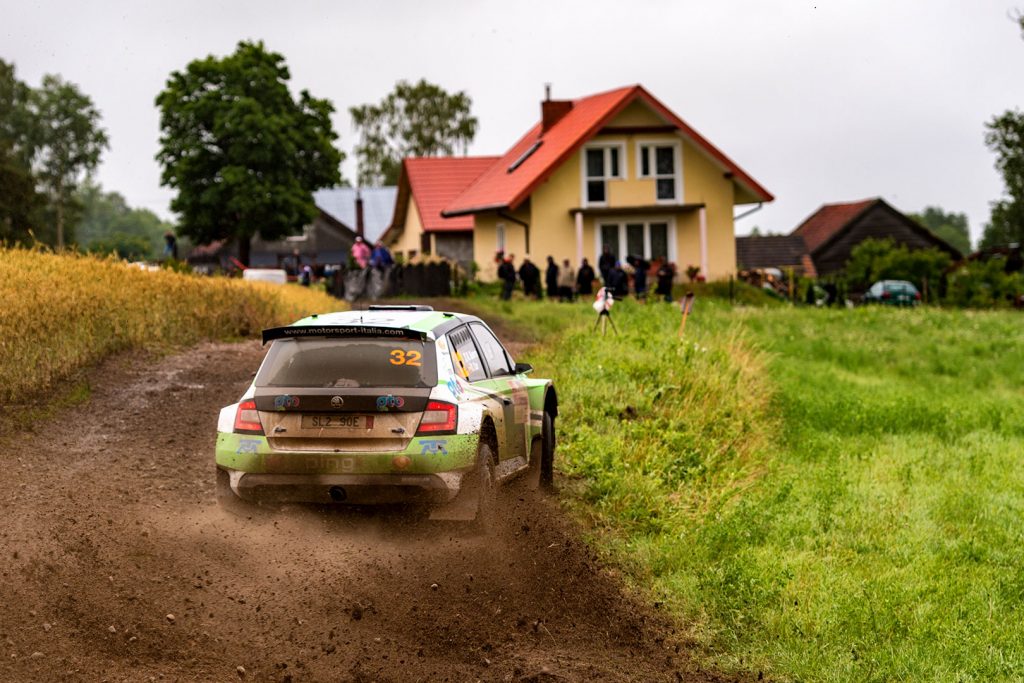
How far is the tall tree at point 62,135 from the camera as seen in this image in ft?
306

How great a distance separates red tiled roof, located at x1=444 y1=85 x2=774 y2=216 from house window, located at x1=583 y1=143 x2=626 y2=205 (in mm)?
1090

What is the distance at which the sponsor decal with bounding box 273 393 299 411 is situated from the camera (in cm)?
904

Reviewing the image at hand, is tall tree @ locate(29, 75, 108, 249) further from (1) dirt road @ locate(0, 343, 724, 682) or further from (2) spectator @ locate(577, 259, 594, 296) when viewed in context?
(1) dirt road @ locate(0, 343, 724, 682)

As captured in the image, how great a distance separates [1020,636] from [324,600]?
452cm

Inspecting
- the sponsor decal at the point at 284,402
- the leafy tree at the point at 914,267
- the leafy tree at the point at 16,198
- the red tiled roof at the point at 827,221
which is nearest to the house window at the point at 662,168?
the leafy tree at the point at 914,267

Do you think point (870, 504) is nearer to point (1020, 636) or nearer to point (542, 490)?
point (542, 490)

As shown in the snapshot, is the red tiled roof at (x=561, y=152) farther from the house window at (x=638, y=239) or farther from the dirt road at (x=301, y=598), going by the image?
the dirt road at (x=301, y=598)

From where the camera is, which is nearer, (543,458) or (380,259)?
(543,458)

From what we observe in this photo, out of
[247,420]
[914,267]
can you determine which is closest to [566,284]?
[914,267]

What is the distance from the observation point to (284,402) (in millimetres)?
9055

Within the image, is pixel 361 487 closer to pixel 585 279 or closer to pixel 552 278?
pixel 552 278

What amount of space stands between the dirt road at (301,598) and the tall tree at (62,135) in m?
87.3

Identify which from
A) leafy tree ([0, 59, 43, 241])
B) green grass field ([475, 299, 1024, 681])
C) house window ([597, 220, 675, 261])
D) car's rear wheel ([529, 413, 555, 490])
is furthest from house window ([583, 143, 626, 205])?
car's rear wheel ([529, 413, 555, 490])

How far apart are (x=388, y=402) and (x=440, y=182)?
51.6 meters
